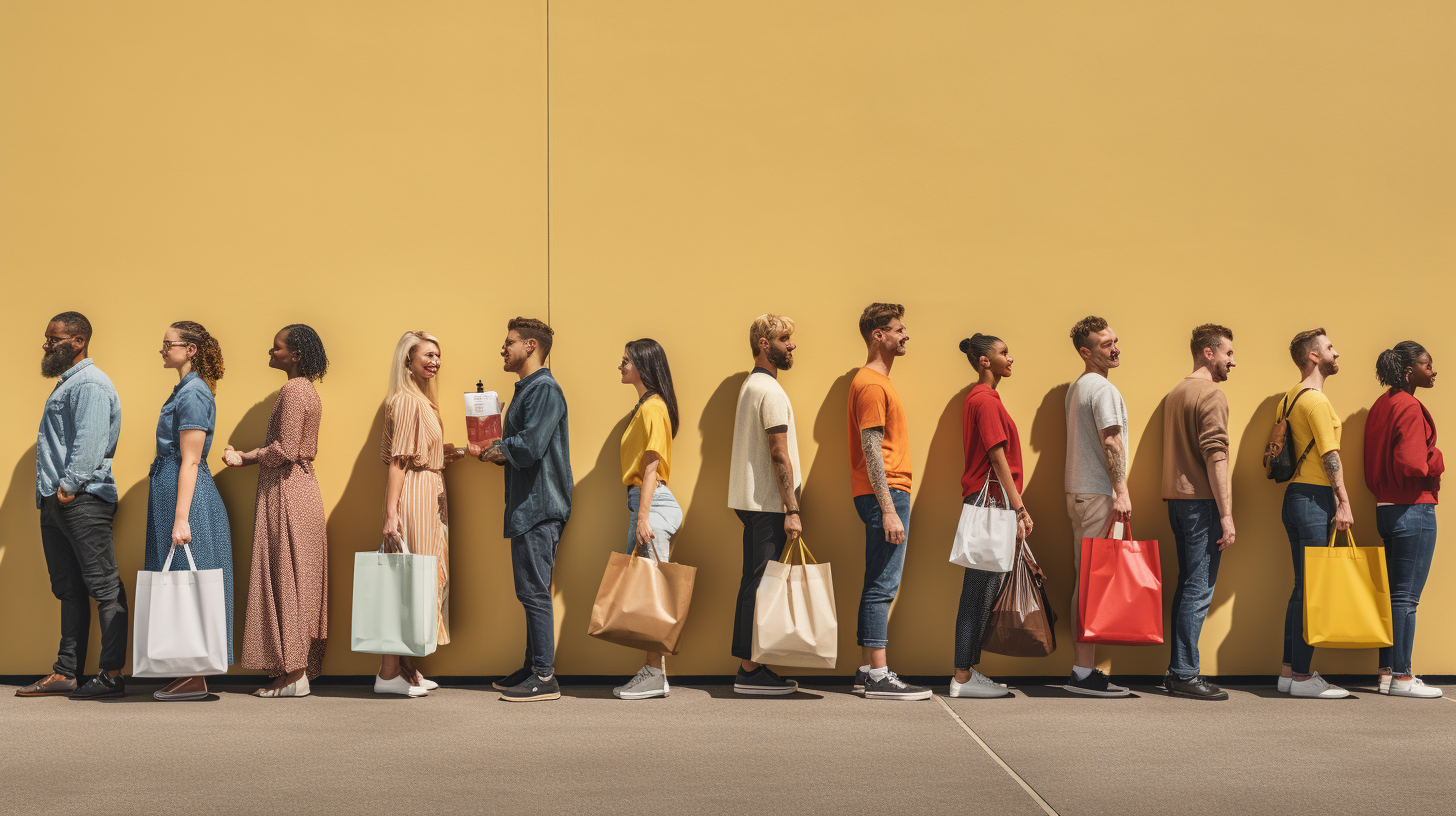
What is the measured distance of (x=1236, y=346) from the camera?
18.2ft

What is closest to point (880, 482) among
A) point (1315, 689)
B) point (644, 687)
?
point (644, 687)

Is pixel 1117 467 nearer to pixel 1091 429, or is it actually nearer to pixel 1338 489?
pixel 1091 429

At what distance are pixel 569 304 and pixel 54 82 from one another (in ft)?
10.5

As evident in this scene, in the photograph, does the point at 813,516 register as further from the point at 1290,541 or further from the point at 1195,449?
the point at 1290,541

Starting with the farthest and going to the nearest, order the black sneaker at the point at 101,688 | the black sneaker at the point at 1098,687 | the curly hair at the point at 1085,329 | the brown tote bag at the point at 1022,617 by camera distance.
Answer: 1. the curly hair at the point at 1085,329
2. the black sneaker at the point at 1098,687
3. the black sneaker at the point at 101,688
4. the brown tote bag at the point at 1022,617

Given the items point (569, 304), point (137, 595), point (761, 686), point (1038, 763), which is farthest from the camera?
point (569, 304)

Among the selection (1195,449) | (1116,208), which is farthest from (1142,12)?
(1195,449)

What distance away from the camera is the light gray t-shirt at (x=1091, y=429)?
507 centimetres

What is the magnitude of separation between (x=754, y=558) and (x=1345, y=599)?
3107mm

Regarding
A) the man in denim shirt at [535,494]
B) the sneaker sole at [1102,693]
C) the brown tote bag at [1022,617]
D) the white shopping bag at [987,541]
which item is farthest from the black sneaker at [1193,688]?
the man in denim shirt at [535,494]

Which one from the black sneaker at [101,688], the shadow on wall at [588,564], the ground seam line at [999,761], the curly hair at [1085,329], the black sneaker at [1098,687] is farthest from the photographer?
the shadow on wall at [588,564]

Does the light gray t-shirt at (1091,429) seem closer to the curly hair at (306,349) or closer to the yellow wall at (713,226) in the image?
the yellow wall at (713,226)

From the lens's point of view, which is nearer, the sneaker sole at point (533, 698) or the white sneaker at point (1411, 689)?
the sneaker sole at point (533, 698)

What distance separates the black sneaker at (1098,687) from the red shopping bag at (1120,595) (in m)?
0.29
